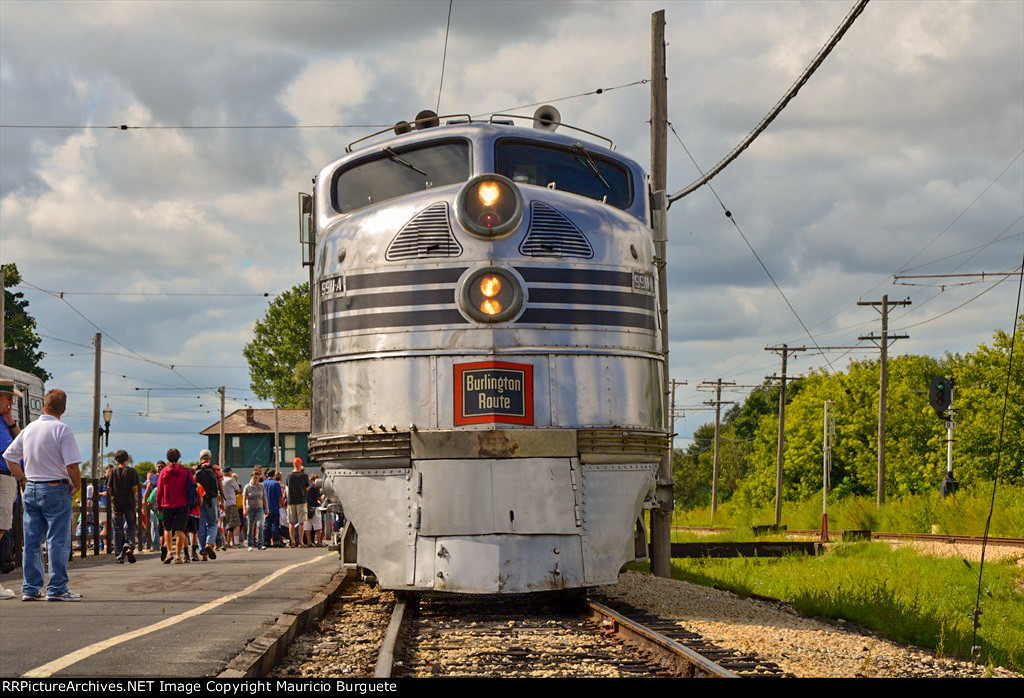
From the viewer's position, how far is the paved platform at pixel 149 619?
7.18m

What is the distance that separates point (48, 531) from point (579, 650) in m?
5.43

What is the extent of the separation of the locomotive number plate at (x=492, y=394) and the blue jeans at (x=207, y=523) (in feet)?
36.2

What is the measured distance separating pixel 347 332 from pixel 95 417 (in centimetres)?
3566

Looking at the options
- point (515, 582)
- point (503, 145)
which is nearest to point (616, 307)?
point (503, 145)

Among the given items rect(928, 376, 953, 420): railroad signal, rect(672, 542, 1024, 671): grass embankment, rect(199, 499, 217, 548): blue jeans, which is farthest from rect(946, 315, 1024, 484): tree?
rect(199, 499, 217, 548): blue jeans

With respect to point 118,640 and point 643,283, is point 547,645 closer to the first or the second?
point 118,640

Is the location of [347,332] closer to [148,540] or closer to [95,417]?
[148,540]

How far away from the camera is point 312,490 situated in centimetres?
2698

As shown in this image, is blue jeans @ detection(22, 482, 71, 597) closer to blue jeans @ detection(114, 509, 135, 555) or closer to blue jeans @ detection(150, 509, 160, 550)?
blue jeans @ detection(114, 509, 135, 555)

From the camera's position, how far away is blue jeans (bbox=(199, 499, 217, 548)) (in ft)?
66.1

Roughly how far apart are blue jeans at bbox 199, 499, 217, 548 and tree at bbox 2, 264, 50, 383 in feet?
118

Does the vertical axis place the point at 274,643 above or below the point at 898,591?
above

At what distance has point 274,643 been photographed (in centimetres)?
768

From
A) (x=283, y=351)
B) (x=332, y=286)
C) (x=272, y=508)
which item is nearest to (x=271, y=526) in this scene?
(x=272, y=508)
